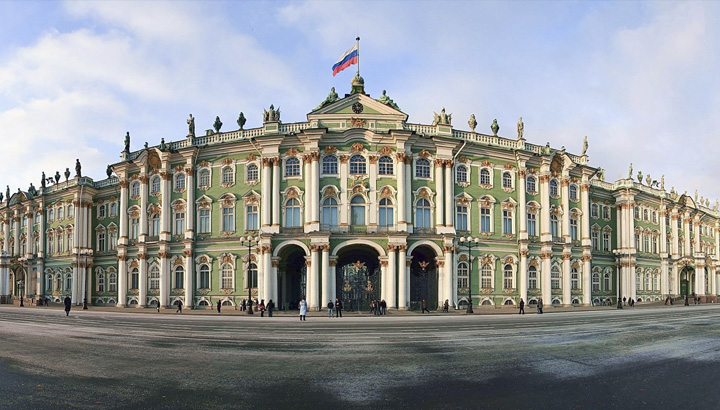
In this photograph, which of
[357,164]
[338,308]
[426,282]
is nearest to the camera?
[338,308]

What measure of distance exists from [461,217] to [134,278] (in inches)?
1372

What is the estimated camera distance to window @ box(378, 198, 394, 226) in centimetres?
4919

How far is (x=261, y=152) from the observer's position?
50.7 m

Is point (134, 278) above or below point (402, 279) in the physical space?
below

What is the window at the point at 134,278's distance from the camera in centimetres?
5788

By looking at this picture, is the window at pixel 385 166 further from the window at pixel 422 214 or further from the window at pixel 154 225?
the window at pixel 154 225

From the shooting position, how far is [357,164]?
163ft

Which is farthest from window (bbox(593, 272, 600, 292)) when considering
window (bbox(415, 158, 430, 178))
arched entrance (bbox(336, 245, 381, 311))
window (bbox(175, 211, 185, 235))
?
window (bbox(175, 211, 185, 235))

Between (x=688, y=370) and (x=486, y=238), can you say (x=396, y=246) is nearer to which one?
(x=486, y=238)

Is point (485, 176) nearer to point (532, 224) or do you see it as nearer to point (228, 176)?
point (532, 224)

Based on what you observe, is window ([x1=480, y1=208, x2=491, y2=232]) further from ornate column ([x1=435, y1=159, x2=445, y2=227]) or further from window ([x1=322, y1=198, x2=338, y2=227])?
window ([x1=322, y1=198, x2=338, y2=227])

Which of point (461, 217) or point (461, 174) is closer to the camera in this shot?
point (461, 217)

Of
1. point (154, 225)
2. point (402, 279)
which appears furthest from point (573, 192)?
point (154, 225)

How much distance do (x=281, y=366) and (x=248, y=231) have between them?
36.9 metres
